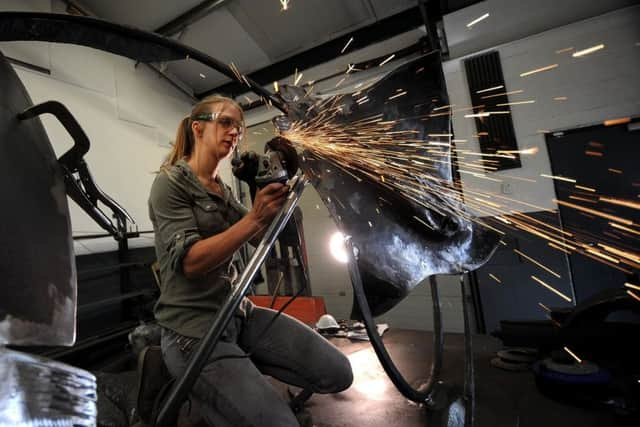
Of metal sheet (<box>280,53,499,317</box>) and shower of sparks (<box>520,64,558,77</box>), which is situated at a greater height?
shower of sparks (<box>520,64,558,77</box>)

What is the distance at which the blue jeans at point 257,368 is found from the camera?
0.81 m

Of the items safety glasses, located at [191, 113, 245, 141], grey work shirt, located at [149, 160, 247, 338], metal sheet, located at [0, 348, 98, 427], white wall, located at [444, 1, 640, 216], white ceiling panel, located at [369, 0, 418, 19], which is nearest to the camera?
metal sheet, located at [0, 348, 98, 427]

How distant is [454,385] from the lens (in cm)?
149

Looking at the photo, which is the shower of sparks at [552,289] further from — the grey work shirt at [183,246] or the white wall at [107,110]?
the white wall at [107,110]

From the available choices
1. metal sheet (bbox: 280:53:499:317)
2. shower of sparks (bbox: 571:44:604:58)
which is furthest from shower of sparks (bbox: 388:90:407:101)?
shower of sparks (bbox: 571:44:604:58)

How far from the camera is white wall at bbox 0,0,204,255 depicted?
2.59m

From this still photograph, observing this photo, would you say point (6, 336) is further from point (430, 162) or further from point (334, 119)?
point (430, 162)

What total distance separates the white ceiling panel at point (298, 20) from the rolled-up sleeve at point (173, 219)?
→ 2.34 meters

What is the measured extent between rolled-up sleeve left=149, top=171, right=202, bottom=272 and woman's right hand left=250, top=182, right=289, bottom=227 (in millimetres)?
225

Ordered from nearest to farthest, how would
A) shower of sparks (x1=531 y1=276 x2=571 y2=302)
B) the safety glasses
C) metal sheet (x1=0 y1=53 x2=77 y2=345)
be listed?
metal sheet (x1=0 y1=53 x2=77 y2=345)
the safety glasses
shower of sparks (x1=531 y1=276 x2=571 y2=302)

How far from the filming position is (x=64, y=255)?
0.76 metres

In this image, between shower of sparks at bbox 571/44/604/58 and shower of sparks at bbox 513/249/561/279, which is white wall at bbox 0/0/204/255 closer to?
shower of sparks at bbox 513/249/561/279

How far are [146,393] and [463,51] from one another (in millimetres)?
3309

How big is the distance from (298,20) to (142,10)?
1.39 metres
